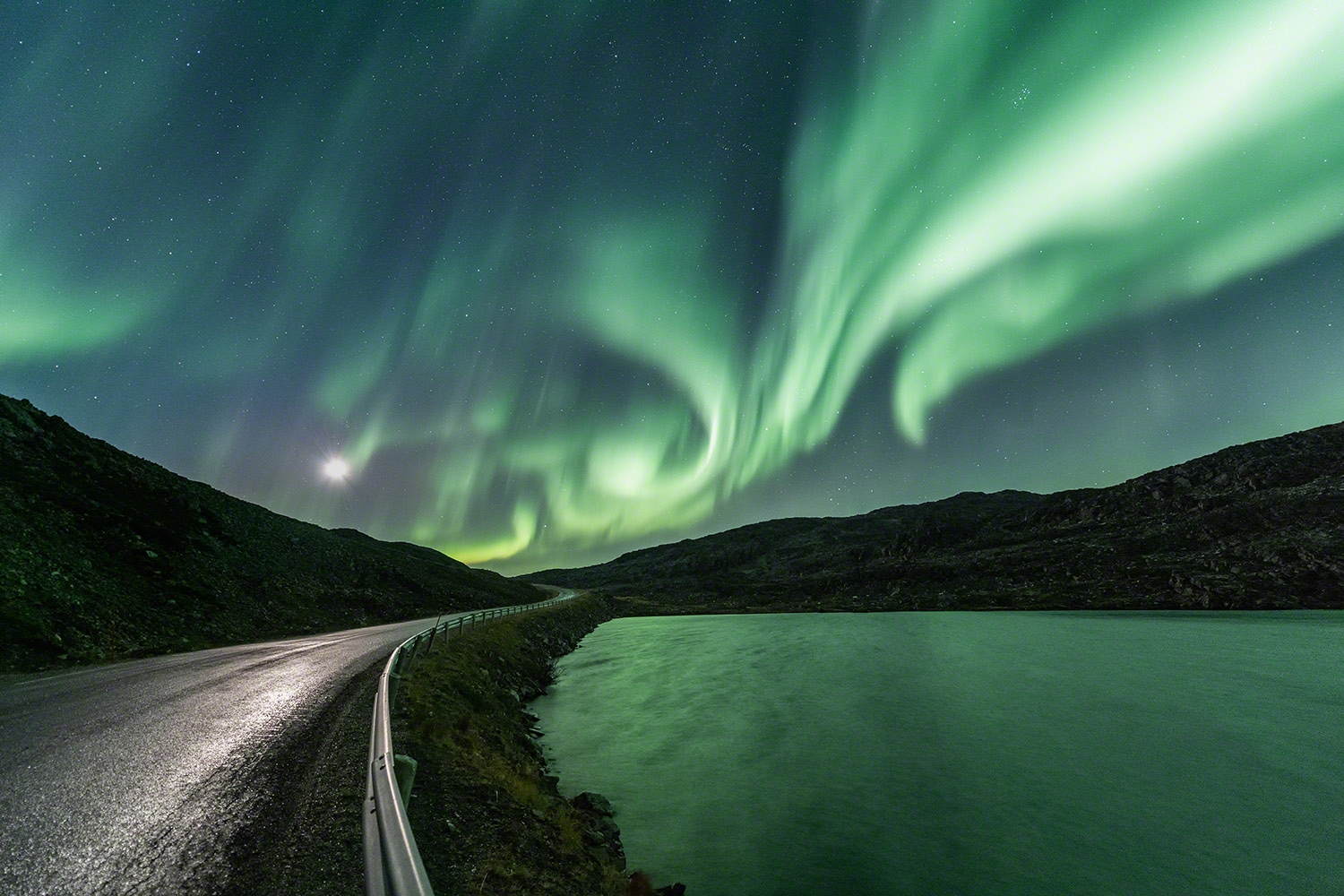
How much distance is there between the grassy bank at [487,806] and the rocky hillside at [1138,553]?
115874 millimetres

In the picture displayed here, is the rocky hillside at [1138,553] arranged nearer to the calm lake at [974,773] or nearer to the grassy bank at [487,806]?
the calm lake at [974,773]

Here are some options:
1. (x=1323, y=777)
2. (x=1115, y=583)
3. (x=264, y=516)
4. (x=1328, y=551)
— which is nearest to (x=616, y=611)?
(x=264, y=516)

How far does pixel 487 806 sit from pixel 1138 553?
159510mm

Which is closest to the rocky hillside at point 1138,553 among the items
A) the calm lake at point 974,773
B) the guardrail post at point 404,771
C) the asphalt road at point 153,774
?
the calm lake at point 974,773

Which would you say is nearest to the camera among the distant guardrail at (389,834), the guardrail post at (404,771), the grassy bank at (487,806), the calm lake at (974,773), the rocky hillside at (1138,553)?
the distant guardrail at (389,834)

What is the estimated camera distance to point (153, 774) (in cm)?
758

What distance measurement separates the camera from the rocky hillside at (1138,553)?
94562mm

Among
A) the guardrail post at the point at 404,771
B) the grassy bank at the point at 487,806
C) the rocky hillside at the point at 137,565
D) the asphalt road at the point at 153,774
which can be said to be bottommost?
the grassy bank at the point at 487,806

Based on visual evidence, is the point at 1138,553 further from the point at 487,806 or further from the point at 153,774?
the point at 153,774

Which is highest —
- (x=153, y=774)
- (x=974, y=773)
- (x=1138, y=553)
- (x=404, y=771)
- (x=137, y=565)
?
(x=137, y=565)

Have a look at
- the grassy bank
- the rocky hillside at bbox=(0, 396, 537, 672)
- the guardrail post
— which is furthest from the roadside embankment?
the rocky hillside at bbox=(0, 396, 537, 672)

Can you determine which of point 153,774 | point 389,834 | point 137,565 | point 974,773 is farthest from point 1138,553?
point 137,565

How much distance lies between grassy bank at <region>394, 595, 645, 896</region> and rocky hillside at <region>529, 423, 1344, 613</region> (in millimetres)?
115874

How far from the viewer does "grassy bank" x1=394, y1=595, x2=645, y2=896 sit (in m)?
6.66
